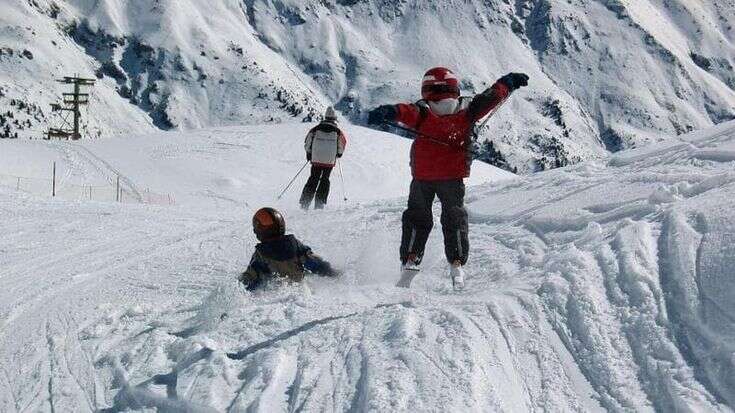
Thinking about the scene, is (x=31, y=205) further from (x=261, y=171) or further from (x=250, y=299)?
(x=261, y=171)

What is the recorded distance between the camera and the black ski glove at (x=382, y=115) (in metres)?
5.90

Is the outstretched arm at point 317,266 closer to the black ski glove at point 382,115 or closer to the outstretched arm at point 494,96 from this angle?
the black ski glove at point 382,115

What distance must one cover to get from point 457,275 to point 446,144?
105cm

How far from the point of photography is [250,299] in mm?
5855

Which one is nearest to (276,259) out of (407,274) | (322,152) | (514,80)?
(407,274)

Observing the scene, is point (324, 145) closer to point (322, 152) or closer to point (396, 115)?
point (322, 152)

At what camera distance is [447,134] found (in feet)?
20.5

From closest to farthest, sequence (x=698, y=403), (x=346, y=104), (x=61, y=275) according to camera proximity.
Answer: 1. (x=698, y=403)
2. (x=61, y=275)
3. (x=346, y=104)

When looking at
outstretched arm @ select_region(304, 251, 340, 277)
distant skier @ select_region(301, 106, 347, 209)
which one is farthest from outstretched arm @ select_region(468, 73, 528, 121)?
distant skier @ select_region(301, 106, 347, 209)

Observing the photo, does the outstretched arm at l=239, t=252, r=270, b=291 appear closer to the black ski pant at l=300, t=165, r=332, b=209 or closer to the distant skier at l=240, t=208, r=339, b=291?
the distant skier at l=240, t=208, r=339, b=291

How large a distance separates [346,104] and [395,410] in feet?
642

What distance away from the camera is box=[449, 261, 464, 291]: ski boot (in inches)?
232

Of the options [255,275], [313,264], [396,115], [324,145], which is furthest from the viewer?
[324,145]

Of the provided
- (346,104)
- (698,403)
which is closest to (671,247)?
(698,403)
